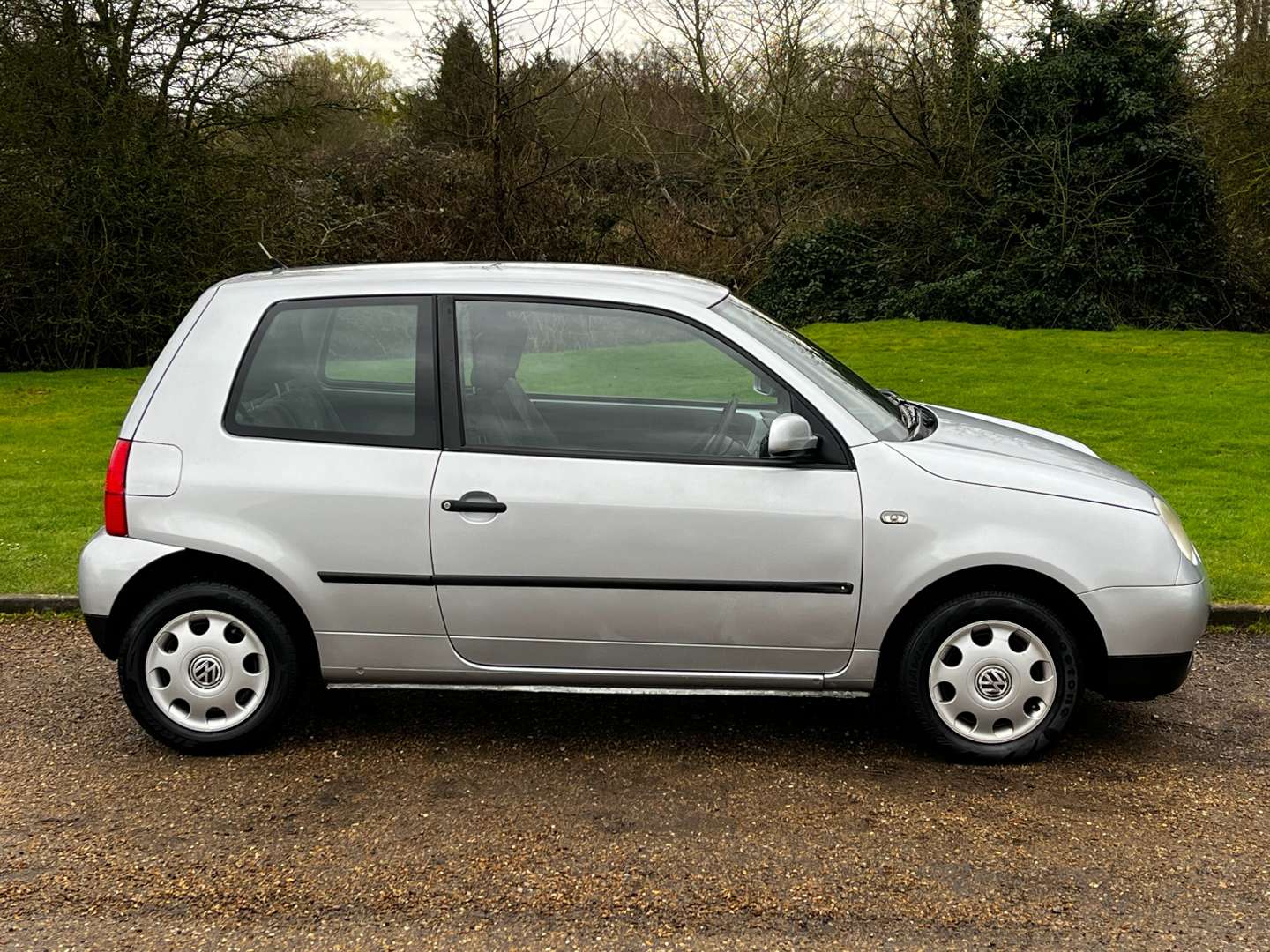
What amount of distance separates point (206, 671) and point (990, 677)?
2861mm

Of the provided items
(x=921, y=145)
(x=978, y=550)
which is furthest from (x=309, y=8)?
(x=978, y=550)

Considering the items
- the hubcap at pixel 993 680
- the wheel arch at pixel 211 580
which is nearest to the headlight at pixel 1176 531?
the hubcap at pixel 993 680

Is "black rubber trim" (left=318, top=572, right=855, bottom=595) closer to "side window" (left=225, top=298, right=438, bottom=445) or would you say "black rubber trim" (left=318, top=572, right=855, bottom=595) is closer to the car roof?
"side window" (left=225, top=298, right=438, bottom=445)

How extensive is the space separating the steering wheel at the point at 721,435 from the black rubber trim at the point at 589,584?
478 mm

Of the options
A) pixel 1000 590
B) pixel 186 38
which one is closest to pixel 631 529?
pixel 1000 590

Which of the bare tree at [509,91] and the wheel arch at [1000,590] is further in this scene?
the bare tree at [509,91]

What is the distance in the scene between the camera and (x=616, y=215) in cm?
2358

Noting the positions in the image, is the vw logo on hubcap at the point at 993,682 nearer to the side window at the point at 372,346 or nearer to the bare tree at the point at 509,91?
the side window at the point at 372,346

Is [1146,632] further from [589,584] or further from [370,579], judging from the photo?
[370,579]

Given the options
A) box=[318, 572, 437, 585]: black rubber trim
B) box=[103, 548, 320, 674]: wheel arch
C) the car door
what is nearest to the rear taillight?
box=[103, 548, 320, 674]: wheel arch

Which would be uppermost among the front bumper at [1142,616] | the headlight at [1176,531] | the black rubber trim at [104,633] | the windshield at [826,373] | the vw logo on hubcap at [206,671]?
the windshield at [826,373]

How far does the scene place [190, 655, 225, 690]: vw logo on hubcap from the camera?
448cm

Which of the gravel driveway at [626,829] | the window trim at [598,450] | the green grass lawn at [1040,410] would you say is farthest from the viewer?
the green grass lawn at [1040,410]

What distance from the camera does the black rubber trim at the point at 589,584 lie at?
4266mm
